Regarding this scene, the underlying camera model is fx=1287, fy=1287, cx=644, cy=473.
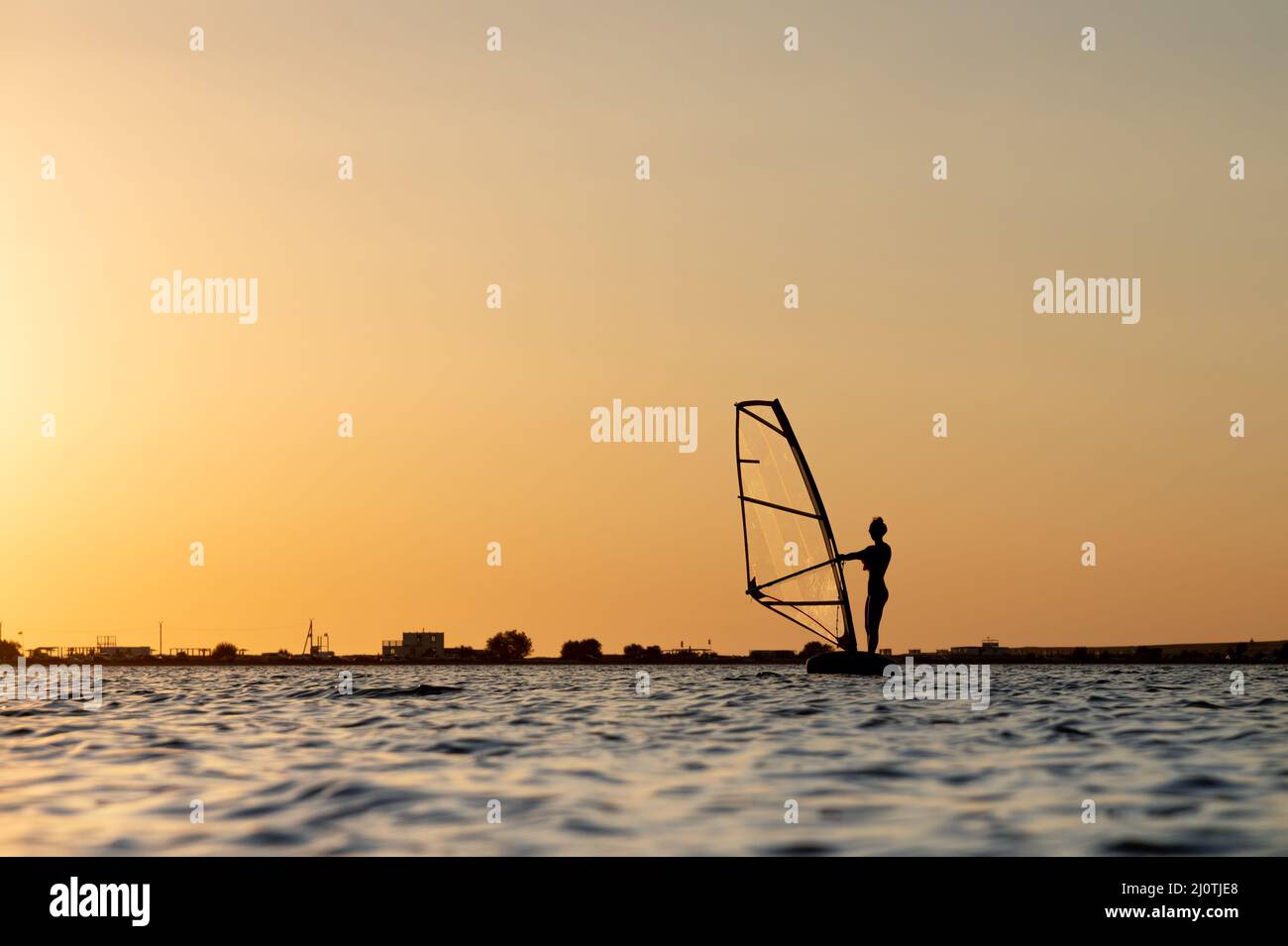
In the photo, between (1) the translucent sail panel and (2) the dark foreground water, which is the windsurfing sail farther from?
(2) the dark foreground water

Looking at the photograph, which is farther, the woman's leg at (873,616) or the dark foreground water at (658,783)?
the woman's leg at (873,616)

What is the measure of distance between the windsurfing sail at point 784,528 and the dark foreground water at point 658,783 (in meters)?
12.4

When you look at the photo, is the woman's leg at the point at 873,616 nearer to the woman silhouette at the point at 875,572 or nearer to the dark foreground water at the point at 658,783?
the woman silhouette at the point at 875,572

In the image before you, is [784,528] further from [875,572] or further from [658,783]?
[658,783]

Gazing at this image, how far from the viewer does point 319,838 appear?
337 inches

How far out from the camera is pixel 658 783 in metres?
11.2

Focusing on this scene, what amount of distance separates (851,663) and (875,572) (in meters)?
2.85

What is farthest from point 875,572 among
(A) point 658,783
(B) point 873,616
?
(A) point 658,783

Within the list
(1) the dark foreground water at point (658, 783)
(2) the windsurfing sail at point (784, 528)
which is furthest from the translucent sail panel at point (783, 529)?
(1) the dark foreground water at point (658, 783)

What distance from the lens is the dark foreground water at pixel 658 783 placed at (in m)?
8.48
